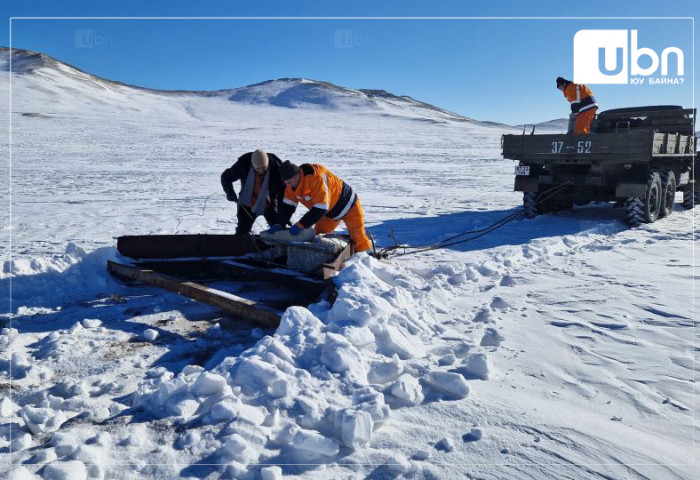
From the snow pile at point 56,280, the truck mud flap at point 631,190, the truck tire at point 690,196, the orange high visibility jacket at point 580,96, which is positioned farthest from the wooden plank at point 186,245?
the truck tire at point 690,196

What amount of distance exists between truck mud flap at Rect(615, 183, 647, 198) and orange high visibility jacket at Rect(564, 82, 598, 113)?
1868 mm

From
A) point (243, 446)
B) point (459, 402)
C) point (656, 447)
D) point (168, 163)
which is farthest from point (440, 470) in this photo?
point (168, 163)

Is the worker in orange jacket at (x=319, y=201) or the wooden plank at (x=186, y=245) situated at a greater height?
the worker in orange jacket at (x=319, y=201)

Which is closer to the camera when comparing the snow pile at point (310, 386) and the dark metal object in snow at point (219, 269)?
the snow pile at point (310, 386)

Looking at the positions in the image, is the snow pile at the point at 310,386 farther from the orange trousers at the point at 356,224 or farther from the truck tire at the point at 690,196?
the truck tire at the point at 690,196

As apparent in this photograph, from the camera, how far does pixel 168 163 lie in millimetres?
17453

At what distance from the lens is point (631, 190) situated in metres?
7.93

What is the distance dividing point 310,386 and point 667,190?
27.3 feet

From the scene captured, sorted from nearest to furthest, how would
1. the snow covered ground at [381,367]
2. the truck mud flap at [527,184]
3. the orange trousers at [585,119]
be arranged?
the snow covered ground at [381,367]
the truck mud flap at [527,184]
the orange trousers at [585,119]

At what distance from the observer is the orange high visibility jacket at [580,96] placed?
Answer: 29.8 ft

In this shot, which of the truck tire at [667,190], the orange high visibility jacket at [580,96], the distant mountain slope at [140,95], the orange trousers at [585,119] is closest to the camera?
the truck tire at [667,190]

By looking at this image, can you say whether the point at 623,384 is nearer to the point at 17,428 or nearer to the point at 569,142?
the point at 17,428

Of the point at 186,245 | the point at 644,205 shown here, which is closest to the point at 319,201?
the point at 186,245

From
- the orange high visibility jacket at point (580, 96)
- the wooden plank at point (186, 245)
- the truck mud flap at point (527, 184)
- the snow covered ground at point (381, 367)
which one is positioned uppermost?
the orange high visibility jacket at point (580, 96)
